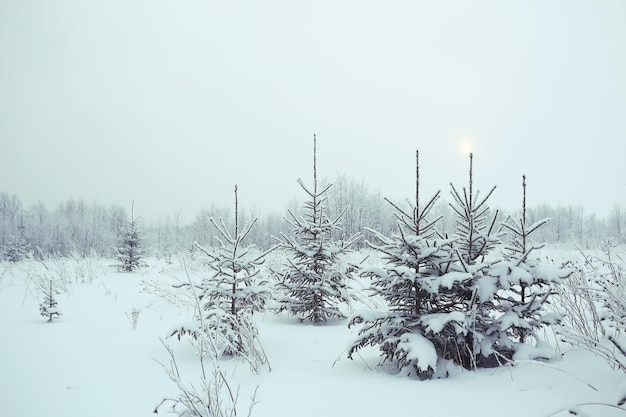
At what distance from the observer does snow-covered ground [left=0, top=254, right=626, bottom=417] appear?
293 centimetres

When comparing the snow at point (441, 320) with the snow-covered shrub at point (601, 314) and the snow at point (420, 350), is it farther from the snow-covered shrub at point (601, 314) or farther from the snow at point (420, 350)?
the snow-covered shrub at point (601, 314)

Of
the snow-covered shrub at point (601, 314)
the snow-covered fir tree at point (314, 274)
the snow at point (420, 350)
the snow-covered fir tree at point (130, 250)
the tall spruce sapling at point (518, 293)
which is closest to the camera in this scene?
the snow-covered shrub at point (601, 314)

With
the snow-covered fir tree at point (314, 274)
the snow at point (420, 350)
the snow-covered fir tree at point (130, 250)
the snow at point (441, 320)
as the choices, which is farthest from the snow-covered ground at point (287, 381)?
the snow-covered fir tree at point (130, 250)

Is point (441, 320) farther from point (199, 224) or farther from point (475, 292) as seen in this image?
point (199, 224)

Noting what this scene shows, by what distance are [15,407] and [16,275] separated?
50.7 feet

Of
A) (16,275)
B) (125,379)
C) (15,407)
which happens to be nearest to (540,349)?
(125,379)

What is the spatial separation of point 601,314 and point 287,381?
357cm

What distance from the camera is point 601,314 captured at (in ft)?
13.9

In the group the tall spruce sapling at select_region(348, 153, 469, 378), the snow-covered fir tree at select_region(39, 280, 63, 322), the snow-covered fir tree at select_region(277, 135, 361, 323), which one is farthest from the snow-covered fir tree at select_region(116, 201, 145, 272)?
the tall spruce sapling at select_region(348, 153, 469, 378)

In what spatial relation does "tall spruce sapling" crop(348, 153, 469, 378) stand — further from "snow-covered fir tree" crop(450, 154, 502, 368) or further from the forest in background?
the forest in background

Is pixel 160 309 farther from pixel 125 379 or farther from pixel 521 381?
pixel 521 381

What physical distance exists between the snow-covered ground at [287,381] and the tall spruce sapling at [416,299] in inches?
12.7

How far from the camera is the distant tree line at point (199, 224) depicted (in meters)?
46.3

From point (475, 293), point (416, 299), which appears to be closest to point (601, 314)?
point (475, 293)
